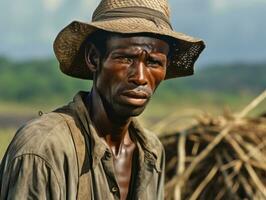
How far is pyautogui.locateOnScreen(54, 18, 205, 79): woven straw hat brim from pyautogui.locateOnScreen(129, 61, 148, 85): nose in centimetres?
16

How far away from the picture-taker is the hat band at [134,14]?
4691 mm

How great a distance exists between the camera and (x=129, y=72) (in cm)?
450

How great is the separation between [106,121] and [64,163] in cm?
34

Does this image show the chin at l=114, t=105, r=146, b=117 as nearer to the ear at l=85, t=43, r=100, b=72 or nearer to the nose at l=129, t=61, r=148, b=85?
the nose at l=129, t=61, r=148, b=85

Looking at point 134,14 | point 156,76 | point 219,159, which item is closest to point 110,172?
point 156,76

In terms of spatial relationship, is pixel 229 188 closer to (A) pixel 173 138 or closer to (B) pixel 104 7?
(A) pixel 173 138

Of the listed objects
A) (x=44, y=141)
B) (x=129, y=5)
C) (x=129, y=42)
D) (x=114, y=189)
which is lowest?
(x=114, y=189)

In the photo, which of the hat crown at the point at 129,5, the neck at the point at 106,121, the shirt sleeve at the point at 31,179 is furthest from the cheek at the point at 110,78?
the shirt sleeve at the point at 31,179

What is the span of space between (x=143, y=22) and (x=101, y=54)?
0.77ft

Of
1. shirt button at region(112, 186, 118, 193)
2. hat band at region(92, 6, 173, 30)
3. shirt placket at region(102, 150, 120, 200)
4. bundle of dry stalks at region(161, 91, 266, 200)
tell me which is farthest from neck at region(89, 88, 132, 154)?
bundle of dry stalks at region(161, 91, 266, 200)

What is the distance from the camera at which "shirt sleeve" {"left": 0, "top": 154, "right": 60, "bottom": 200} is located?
14.4ft

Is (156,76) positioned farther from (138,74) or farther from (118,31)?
(118,31)

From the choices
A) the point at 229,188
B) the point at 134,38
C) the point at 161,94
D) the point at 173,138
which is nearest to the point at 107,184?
the point at 134,38

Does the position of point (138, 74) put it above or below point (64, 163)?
above
